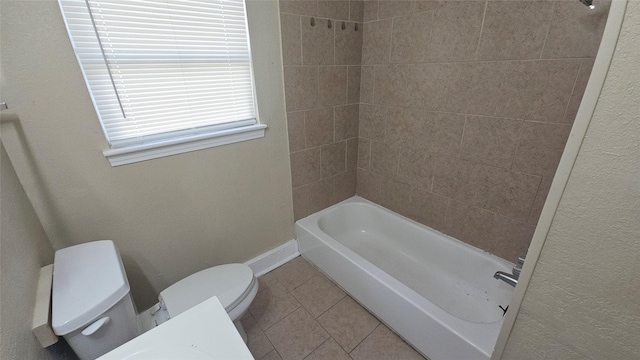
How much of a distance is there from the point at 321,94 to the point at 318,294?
1328mm

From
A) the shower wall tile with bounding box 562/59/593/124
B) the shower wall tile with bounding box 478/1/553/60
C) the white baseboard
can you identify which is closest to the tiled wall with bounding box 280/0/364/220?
the white baseboard

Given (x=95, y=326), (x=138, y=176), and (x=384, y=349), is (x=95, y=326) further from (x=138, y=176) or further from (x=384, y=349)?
(x=384, y=349)

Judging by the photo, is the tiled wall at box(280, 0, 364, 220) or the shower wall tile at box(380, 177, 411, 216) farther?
the shower wall tile at box(380, 177, 411, 216)

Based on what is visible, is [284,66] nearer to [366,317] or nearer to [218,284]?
[218,284]

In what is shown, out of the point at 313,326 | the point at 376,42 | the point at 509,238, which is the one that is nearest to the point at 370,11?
the point at 376,42

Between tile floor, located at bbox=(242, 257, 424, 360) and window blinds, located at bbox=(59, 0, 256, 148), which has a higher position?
window blinds, located at bbox=(59, 0, 256, 148)

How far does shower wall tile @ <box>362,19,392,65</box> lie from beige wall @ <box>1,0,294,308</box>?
68 centimetres

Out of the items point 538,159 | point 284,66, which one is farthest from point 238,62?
point 538,159

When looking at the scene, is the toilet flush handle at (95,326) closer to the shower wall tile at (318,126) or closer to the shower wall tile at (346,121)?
the shower wall tile at (318,126)

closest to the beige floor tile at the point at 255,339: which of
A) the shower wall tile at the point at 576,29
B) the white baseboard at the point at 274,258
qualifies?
the white baseboard at the point at 274,258

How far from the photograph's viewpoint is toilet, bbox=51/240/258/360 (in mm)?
796

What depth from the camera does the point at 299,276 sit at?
1.89 m

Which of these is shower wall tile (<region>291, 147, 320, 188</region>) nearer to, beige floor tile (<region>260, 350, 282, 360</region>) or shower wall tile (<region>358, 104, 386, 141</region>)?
shower wall tile (<region>358, 104, 386, 141</region>)

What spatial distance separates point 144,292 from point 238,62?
137cm
